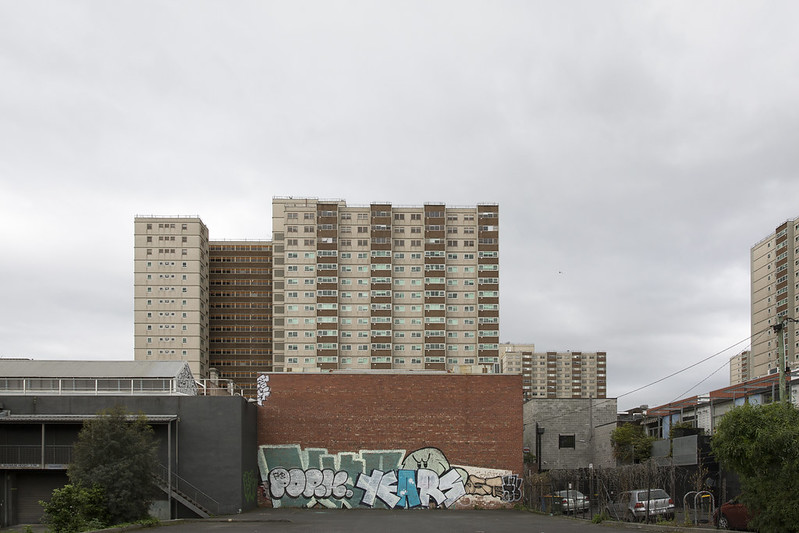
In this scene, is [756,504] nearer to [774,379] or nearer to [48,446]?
[774,379]

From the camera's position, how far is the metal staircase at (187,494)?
33.7m

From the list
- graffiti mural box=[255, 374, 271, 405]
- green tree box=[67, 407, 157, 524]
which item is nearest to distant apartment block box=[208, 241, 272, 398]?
graffiti mural box=[255, 374, 271, 405]

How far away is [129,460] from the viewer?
29.4 meters

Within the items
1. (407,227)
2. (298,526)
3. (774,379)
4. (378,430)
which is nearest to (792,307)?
(407,227)

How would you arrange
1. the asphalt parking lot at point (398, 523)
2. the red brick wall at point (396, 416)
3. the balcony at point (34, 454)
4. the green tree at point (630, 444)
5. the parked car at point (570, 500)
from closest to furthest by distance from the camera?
the asphalt parking lot at point (398, 523), the parked car at point (570, 500), the balcony at point (34, 454), the red brick wall at point (396, 416), the green tree at point (630, 444)

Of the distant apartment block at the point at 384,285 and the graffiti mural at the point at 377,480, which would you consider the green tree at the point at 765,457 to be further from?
the distant apartment block at the point at 384,285

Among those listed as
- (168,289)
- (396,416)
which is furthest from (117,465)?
(168,289)

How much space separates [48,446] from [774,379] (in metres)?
35.9

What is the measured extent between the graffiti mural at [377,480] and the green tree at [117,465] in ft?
32.1

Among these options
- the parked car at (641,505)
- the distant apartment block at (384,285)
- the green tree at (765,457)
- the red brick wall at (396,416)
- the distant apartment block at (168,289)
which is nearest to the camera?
the green tree at (765,457)

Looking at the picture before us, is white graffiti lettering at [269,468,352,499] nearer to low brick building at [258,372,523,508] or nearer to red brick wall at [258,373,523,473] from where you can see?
low brick building at [258,372,523,508]

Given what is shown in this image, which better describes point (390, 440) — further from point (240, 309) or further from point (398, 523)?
point (240, 309)

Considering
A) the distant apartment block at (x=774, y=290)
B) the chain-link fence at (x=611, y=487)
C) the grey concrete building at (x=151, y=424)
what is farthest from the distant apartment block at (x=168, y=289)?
the distant apartment block at (x=774, y=290)

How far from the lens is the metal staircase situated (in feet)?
111
